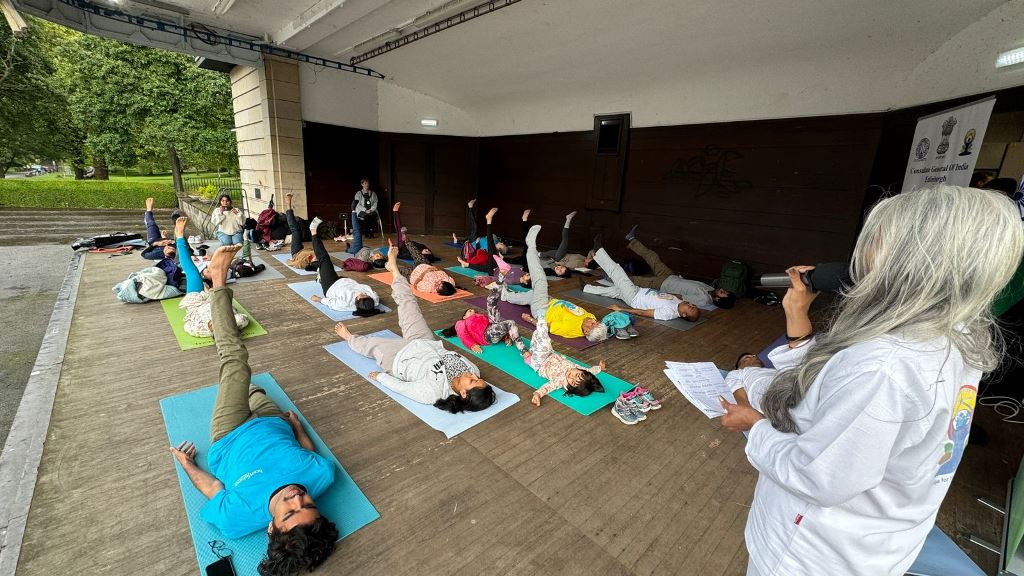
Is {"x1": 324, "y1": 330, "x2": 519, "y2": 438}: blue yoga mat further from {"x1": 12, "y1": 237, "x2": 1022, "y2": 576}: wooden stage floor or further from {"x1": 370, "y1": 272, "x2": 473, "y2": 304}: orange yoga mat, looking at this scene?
{"x1": 370, "y1": 272, "x2": 473, "y2": 304}: orange yoga mat

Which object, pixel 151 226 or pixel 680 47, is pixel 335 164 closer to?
pixel 151 226

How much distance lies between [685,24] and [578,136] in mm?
3373

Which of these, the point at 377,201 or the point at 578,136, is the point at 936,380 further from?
the point at 377,201

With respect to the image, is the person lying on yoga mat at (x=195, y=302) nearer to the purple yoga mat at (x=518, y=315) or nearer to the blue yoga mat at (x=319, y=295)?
the blue yoga mat at (x=319, y=295)

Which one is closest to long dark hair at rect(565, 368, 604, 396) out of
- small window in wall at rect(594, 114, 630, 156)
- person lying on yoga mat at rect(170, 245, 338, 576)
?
person lying on yoga mat at rect(170, 245, 338, 576)

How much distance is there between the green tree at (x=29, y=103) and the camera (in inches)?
409

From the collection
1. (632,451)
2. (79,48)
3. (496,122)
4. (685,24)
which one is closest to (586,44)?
(685,24)

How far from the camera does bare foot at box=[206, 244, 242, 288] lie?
8.02ft

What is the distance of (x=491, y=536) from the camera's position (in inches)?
77.4

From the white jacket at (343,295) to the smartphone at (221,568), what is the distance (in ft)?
10.4

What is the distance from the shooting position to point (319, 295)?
516cm

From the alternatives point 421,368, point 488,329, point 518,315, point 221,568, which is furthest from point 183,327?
point 518,315

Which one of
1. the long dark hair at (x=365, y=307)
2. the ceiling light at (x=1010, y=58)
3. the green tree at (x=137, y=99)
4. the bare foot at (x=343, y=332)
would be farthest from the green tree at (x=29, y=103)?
the ceiling light at (x=1010, y=58)

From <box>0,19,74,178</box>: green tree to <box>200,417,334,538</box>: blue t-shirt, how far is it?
14677 mm
